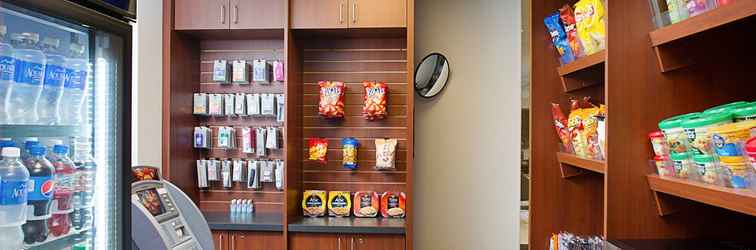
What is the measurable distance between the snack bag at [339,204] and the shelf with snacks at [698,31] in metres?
2.50

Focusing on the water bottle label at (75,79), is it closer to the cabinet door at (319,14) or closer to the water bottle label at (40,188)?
the water bottle label at (40,188)

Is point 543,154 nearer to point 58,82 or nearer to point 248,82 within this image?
point 58,82

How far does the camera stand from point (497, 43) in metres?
3.89

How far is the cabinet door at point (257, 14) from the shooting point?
11.1 ft

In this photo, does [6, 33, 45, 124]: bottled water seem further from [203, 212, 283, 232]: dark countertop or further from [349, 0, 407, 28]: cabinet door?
[349, 0, 407, 28]: cabinet door

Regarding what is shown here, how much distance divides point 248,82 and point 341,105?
782mm

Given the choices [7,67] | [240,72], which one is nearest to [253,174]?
[240,72]

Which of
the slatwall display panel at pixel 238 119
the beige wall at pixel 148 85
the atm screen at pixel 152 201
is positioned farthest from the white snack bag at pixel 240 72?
the atm screen at pixel 152 201

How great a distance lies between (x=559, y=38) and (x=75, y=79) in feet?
6.13

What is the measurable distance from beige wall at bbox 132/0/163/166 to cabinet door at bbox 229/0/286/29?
0.52m

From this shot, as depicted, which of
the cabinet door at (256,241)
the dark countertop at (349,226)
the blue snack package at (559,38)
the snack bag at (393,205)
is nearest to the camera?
the blue snack package at (559,38)

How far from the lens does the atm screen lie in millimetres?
2091

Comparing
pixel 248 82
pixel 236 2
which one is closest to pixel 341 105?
pixel 248 82

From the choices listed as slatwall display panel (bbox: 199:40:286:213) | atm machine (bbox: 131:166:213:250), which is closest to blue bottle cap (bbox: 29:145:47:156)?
atm machine (bbox: 131:166:213:250)
